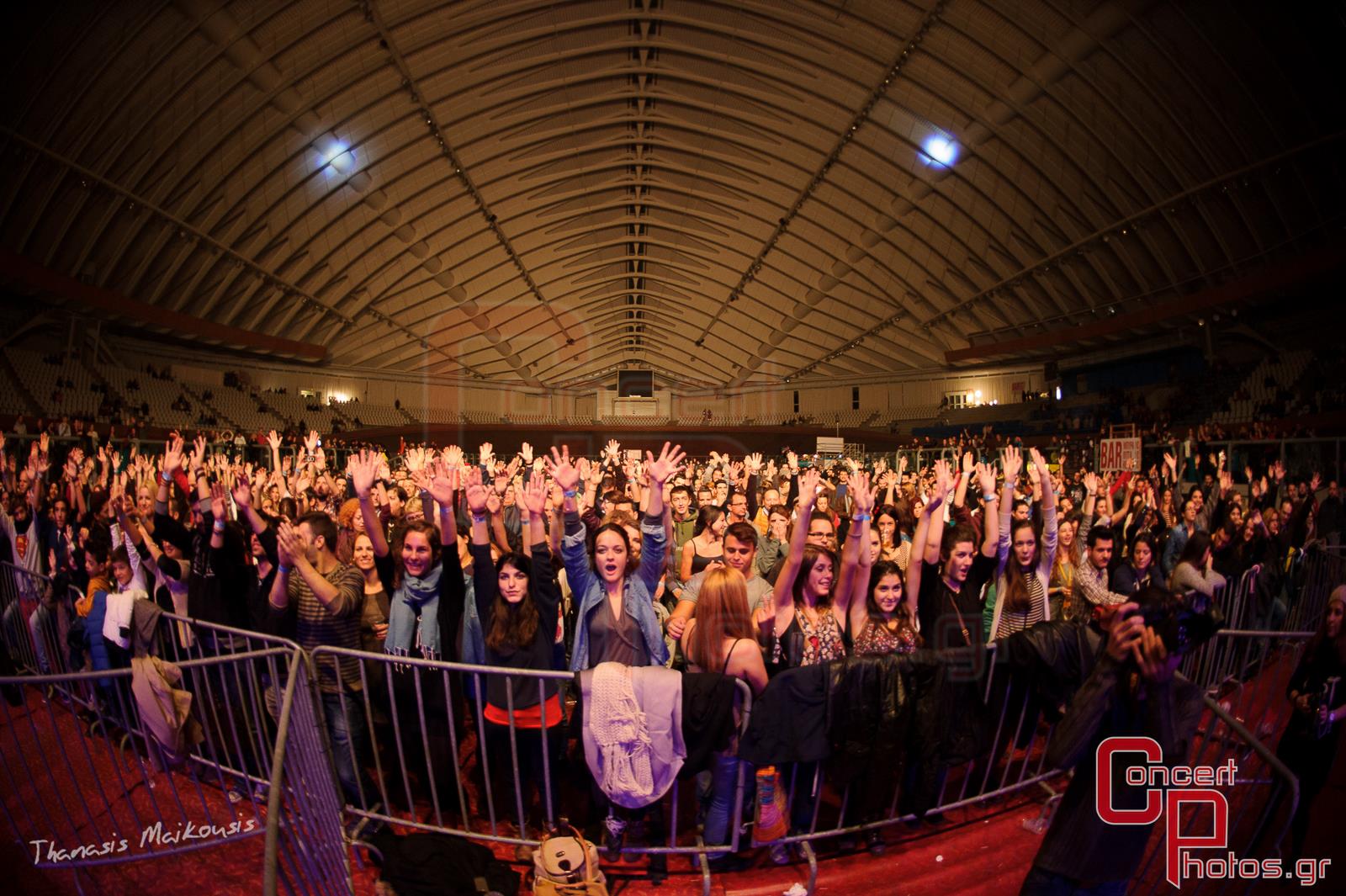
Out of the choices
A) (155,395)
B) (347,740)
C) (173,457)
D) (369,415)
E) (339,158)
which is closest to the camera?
(347,740)

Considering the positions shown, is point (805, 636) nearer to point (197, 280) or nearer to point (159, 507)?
point (159, 507)

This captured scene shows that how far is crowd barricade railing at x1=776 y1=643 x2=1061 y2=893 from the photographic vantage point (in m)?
3.86

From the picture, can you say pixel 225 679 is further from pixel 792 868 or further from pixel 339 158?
pixel 339 158

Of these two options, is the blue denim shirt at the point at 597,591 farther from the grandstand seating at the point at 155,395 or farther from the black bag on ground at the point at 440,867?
the grandstand seating at the point at 155,395

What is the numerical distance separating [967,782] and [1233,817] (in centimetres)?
142

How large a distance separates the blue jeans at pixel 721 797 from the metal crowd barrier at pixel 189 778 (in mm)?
1731

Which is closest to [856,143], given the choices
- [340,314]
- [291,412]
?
[340,314]

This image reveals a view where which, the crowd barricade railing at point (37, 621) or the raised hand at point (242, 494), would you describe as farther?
the crowd barricade railing at point (37, 621)

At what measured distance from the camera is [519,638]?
4.00m

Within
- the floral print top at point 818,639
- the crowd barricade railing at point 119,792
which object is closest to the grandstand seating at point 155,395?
the crowd barricade railing at point 119,792

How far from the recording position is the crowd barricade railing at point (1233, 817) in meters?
2.60

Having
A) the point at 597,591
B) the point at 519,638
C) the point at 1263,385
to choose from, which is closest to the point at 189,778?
the point at 519,638

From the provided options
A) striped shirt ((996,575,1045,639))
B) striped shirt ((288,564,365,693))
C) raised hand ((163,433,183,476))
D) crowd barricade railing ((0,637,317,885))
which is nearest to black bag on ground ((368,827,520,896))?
crowd barricade railing ((0,637,317,885))

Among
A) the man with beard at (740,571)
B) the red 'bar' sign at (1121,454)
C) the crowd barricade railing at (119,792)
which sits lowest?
the crowd barricade railing at (119,792)
